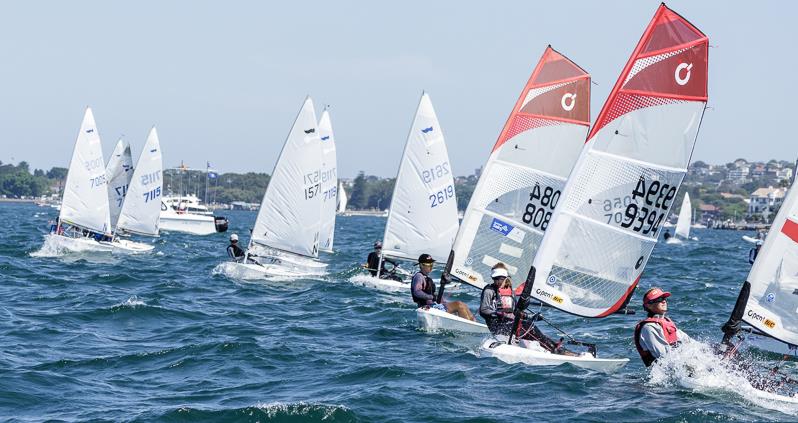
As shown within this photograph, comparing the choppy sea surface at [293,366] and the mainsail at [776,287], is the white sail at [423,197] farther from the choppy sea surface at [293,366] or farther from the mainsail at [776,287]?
the mainsail at [776,287]

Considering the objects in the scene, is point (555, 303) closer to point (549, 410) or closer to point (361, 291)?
point (549, 410)

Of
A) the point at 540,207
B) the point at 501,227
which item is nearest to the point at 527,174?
the point at 540,207

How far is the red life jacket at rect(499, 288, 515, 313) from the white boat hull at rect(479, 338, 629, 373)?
48 centimetres

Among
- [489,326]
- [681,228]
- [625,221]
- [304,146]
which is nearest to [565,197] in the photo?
[625,221]

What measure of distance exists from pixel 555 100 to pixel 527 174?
129 cm

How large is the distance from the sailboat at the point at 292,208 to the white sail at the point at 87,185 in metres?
8.26

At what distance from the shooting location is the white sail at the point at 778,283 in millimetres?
11383

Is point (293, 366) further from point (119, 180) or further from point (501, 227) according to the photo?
point (119, 180)

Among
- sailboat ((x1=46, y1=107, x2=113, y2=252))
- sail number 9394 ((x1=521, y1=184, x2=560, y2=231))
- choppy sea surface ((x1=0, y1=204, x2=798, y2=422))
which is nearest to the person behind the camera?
choppy sea surface ((x1=0, y1=204, x2=798, y2=422))

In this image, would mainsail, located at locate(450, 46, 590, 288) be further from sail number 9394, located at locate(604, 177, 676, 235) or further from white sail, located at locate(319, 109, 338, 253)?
white sail, located at locate(319, 109, 338, 253)

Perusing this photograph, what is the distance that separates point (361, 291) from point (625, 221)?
10566mm

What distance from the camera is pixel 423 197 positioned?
23688 mm

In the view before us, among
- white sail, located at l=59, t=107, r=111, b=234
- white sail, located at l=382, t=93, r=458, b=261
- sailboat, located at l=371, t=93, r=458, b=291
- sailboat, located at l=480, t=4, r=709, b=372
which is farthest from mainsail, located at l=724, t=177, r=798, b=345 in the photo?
white sail, located at l=59, t=107, r=111, b=234

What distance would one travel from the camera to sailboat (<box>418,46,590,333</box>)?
53.5ft
